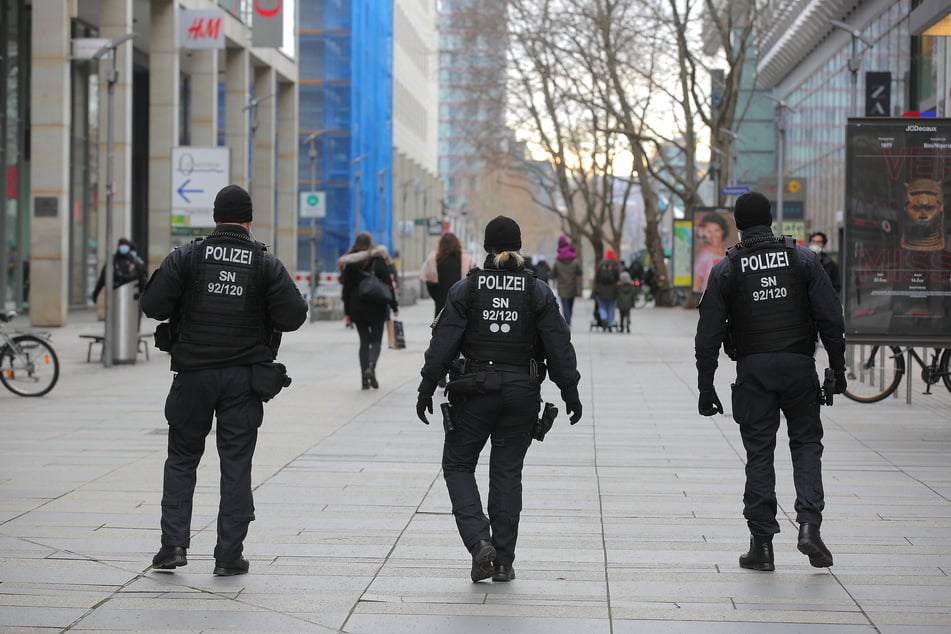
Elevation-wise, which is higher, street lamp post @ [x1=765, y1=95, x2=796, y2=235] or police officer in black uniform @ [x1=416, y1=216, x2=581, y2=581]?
street lamp post @ [x1=765, y1=95, x2=796, y2=235]

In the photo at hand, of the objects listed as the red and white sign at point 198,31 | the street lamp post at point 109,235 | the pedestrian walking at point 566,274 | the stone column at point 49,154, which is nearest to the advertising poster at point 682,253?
the pedestrian walking at point 566,274

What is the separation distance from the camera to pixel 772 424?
22.7ft

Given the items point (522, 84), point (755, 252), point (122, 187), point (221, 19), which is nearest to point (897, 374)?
point (755, 252)

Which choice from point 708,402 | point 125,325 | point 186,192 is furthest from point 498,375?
point 186,192

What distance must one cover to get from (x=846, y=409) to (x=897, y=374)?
0.81 meters

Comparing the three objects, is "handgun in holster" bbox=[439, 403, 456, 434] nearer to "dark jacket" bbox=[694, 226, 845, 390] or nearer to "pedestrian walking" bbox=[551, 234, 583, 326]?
"dark jacket" bbox=[694, 226, 845, 390]

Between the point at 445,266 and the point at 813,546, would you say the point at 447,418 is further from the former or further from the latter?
the point at 445,266

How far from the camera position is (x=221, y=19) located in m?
35.3

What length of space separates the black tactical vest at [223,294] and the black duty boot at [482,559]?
4.55 feet

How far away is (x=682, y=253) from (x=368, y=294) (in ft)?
96.8

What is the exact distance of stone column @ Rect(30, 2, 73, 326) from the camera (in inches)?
1145

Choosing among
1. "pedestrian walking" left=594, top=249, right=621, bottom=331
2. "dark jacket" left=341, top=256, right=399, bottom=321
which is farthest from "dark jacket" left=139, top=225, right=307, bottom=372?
"pedestrian walking" left=594, top=249, right=621, bottom=331

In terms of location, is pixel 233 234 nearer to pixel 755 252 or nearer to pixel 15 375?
pixel 755 252

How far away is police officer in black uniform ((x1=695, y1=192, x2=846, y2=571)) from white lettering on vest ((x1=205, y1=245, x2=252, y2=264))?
83.0 inches
